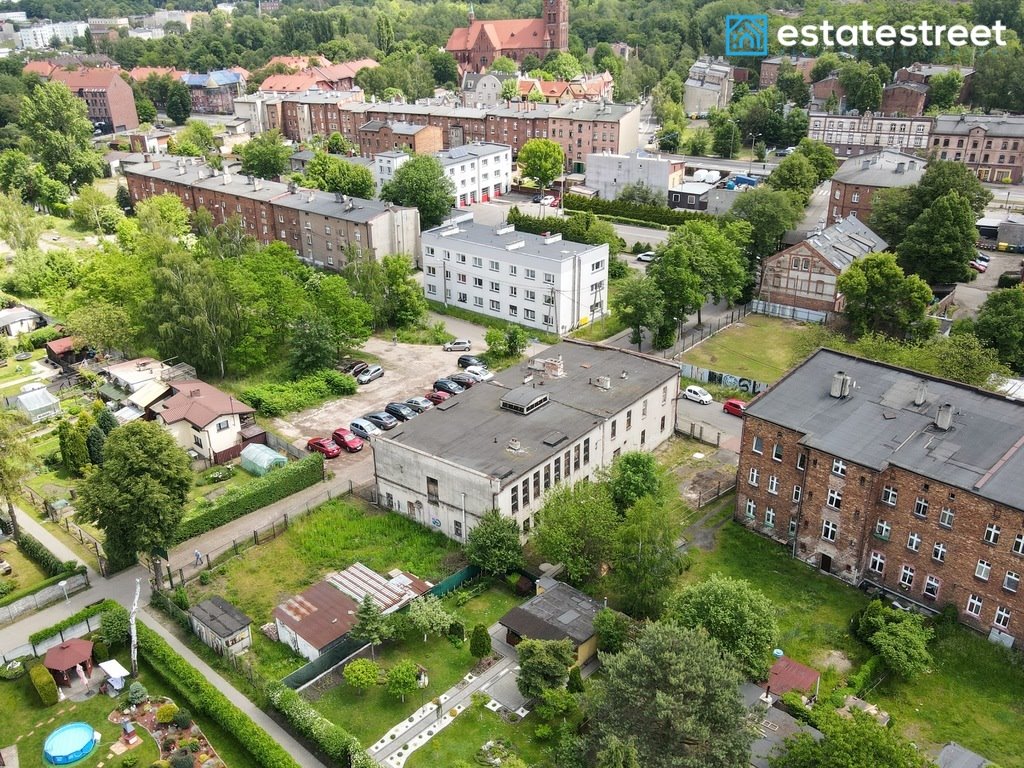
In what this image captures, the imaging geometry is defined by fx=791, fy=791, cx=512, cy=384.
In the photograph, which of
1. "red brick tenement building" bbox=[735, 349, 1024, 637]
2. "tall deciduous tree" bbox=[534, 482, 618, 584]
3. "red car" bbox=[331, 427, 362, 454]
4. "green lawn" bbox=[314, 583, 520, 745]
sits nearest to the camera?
"green lawn" bbox=[314, 583, 520, 745]

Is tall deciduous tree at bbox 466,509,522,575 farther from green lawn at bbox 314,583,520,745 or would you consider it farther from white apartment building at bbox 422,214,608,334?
white apartment building at bbox 422,214,608,334

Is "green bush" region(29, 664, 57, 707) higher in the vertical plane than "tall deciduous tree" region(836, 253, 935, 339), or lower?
lower

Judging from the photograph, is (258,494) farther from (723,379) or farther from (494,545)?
(723,379)

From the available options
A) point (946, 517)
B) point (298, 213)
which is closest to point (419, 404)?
point (946, 517)

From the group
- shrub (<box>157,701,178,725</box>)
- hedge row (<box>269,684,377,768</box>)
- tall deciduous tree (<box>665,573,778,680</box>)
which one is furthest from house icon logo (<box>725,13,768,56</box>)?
shrub (<box>157,701,178,725</box>)

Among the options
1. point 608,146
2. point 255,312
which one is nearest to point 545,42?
point 608,146

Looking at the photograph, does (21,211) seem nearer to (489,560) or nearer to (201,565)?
(201,565)
